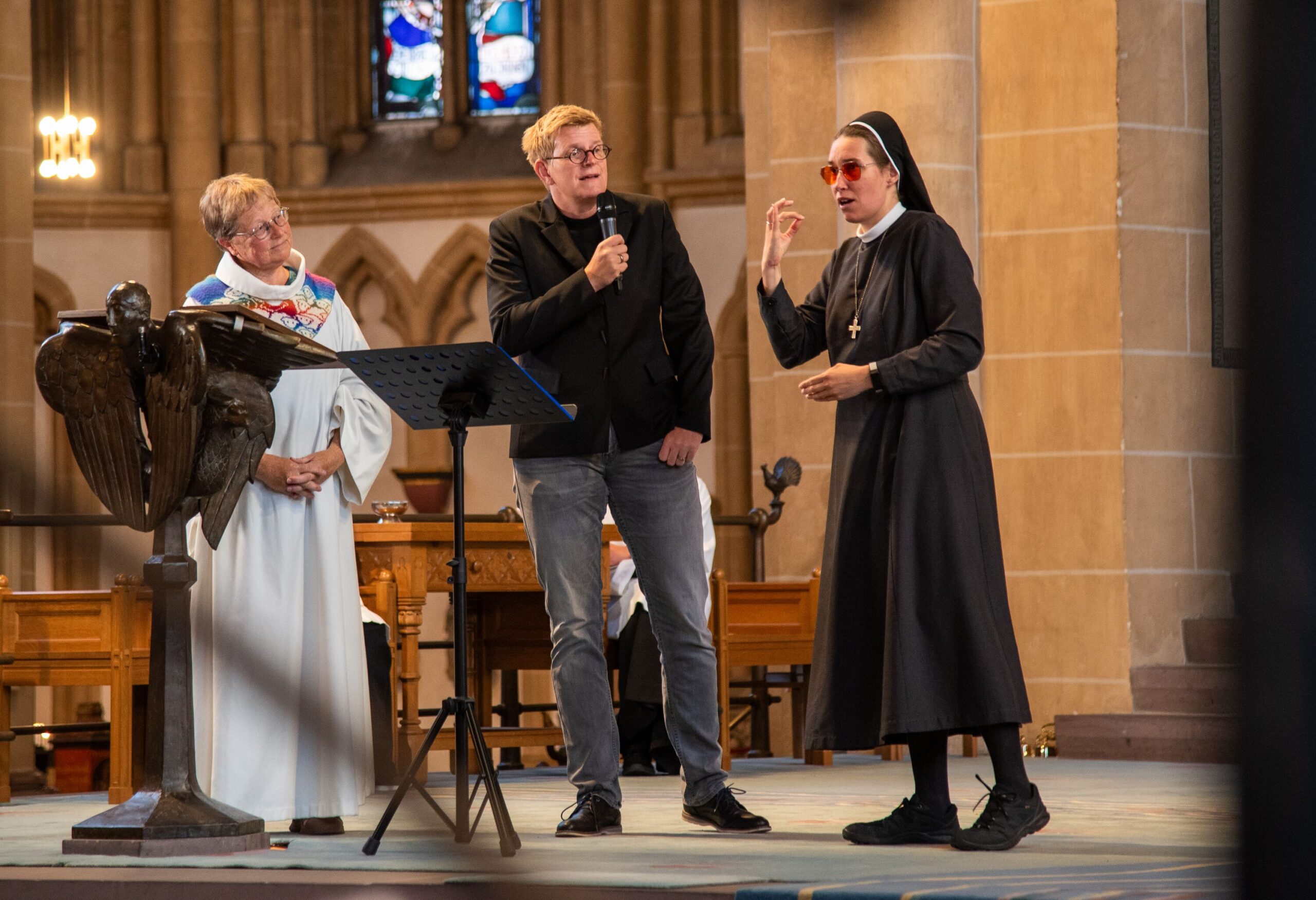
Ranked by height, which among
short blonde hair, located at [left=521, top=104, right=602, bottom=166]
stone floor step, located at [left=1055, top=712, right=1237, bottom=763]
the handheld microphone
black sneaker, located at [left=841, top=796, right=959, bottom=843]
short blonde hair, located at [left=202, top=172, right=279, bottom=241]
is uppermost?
short blonde hair, located at [left=521, top=104, right=602, bottom=166]

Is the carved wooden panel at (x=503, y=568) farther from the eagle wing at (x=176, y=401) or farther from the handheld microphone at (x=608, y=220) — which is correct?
the eagle wing at (x=176, y=401)

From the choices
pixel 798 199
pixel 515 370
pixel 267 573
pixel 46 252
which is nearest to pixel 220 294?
pixel 267 573

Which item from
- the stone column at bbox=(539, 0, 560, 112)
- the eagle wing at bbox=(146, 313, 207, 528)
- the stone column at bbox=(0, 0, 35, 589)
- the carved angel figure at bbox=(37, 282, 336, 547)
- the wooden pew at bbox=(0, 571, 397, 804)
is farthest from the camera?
the stone column at bbox=(539, 0, 560, 112)

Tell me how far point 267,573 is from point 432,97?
466 inches

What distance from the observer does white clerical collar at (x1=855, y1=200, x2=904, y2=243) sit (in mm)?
3527

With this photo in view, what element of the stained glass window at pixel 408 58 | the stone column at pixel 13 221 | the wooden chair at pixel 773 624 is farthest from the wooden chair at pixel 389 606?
the stained glass window at pixel 408 58

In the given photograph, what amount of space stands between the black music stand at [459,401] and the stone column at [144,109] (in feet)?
39.3

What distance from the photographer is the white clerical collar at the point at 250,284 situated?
3.83 m

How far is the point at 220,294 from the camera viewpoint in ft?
12.5

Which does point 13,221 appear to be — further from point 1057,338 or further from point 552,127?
point 1057,338

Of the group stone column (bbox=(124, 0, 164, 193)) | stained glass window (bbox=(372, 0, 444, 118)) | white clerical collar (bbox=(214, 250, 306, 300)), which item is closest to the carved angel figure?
white clerical collar (bbox=(214, 250, 306, 300))

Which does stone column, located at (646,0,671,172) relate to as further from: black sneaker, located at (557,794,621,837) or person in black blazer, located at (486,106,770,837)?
black sneaker, located at (557,794,621,837)

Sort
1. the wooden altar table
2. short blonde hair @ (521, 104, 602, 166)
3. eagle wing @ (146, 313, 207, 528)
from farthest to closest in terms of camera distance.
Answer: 1. the wooden altar table
2. short blonde hair @ (521, 104, 602, 166)
3. eagle wing @ (146, 313, 207, 528)

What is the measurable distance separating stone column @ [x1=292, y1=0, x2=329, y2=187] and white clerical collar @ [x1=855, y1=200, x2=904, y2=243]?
38.4 ft
